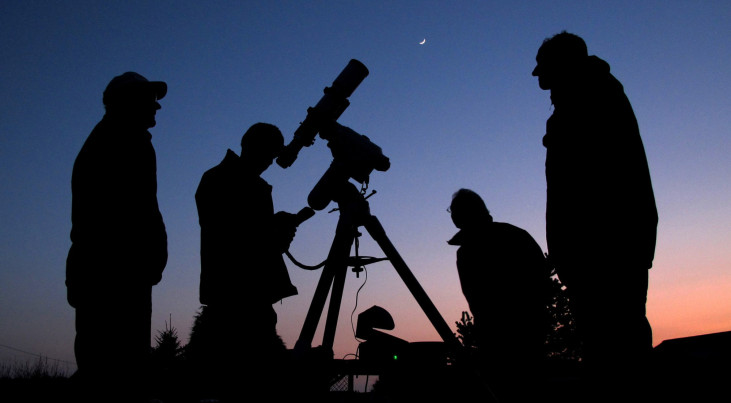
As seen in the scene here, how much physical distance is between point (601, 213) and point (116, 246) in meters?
2.25

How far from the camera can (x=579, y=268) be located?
2.04m

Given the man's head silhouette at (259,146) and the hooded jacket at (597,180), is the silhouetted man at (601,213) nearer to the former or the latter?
the hooded jacket at (597,180)

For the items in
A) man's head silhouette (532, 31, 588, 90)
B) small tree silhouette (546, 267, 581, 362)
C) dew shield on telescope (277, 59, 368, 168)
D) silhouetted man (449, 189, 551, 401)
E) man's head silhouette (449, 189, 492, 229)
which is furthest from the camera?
small tree silhouette (546, 267, 581, 362)

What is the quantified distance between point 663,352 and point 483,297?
48.3 inches

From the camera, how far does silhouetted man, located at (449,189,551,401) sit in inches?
111

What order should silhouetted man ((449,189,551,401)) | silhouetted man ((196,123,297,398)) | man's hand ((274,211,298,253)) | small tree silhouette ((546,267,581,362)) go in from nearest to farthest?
silhouetted man ((196,123,297,398)) → silhouetted man ((449,189,551,401)) → man's hand ((274,211,298,253)) → small tree silhouette ((546,267,581,362))

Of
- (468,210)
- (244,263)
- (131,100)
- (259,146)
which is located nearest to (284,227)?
(244,263)

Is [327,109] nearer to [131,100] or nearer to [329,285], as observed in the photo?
[329,285]

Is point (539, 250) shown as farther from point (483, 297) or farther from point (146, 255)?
point (146, 255)

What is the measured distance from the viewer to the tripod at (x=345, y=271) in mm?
2861

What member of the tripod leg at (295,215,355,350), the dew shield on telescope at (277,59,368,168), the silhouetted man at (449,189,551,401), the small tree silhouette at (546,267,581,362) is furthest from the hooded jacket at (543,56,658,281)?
the small tree silhouette at (546,267,581,362)

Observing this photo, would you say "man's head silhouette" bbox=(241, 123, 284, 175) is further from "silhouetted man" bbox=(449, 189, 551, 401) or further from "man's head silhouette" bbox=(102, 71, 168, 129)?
"silhouetted man" bbox=(449, 189, 551, 401)

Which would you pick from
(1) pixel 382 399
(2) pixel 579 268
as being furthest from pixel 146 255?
(2) pixel 579 268

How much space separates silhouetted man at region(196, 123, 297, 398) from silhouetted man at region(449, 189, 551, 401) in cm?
136
